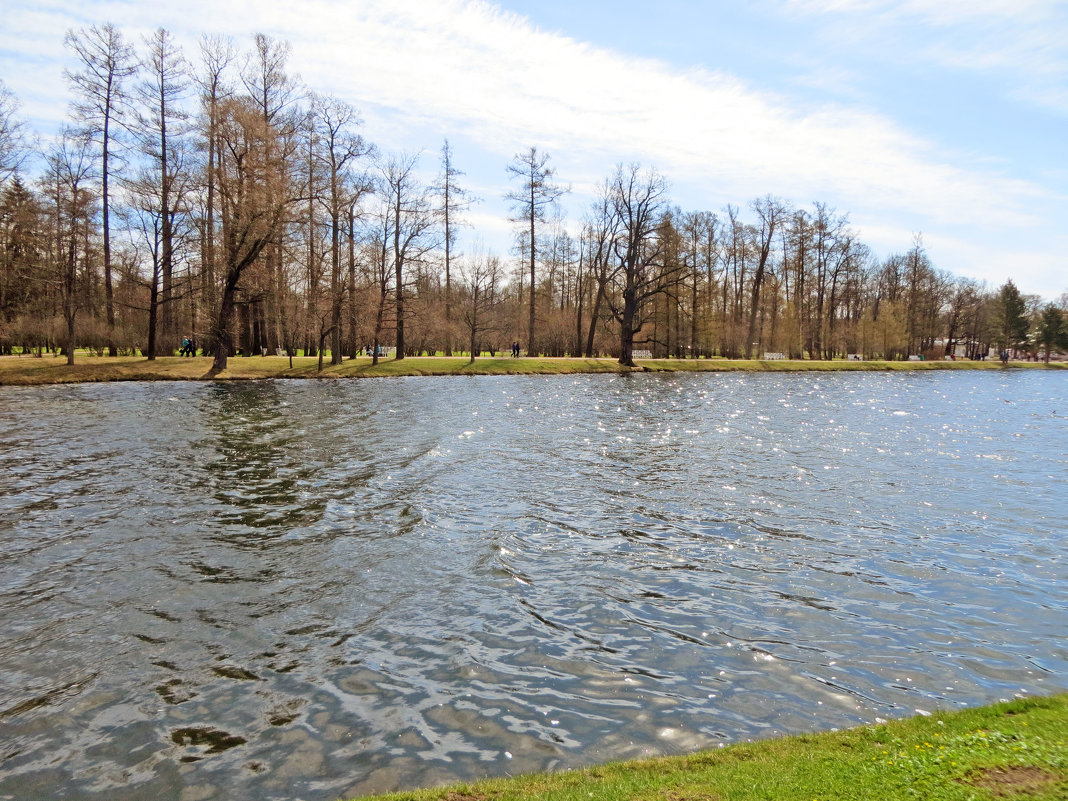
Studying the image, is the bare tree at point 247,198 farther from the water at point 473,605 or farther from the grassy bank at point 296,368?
the water at point 473,605

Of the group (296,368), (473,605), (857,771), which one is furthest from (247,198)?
(857,771)

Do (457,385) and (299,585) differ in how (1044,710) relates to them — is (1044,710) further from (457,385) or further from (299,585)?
(457,385)

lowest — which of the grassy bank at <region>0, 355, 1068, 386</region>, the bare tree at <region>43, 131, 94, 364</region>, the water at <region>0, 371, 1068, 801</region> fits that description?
the water at <region>0, 371, 1068, 801</region>

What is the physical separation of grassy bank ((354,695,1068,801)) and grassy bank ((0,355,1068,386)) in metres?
41.0

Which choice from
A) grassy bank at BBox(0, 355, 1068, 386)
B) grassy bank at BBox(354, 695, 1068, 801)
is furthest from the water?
grassy bank at BBox(0, 355, 1068, 386)

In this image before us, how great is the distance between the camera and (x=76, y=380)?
37.0 m

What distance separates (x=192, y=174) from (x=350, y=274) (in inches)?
480

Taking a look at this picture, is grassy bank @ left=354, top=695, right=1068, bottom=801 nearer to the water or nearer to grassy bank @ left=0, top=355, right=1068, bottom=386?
the water

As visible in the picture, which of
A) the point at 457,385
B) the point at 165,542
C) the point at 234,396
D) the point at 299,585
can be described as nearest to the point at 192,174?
the point at 234,396

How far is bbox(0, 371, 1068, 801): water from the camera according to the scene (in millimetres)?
5492

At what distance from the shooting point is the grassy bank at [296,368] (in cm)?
3788

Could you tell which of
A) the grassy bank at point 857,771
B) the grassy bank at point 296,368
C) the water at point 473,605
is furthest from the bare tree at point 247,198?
the grassy bank at point 857,771

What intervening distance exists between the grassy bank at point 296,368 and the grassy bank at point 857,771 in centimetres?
4102

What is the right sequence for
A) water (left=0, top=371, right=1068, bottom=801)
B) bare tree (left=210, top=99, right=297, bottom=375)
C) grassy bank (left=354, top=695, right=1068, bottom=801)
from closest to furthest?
grassy bank (left=354, top=695, right=1068, bottom=801), water (left=0, top=371, right=1068, bottom=801), bare tree (left=210, top=99, right=297, bottom=375)
